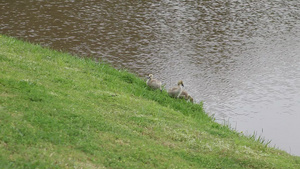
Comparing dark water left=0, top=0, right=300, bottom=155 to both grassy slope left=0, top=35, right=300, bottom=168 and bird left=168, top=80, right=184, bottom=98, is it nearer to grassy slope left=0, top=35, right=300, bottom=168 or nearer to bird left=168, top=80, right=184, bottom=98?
bird left=168, top=80, right=184, bottom=98

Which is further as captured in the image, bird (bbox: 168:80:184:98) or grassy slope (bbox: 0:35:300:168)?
bird (bbox: 168:80:184:98)

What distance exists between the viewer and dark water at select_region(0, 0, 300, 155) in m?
17.7

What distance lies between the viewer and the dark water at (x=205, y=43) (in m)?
17.7

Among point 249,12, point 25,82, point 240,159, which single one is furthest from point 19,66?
point 249,12

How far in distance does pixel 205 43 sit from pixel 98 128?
15.4 metres

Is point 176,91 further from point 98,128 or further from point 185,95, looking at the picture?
point 98,128

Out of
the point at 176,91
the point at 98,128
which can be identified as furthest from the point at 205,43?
the point at 98,128

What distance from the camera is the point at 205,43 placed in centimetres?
2480

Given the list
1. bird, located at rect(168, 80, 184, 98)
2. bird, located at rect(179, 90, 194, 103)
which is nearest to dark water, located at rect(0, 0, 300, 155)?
bird, located at rect(179, 90, 194, 103)

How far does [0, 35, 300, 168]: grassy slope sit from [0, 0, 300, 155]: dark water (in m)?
2.69

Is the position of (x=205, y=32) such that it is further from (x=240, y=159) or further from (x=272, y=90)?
(x=240, y=159)

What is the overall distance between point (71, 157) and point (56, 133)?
106 cm

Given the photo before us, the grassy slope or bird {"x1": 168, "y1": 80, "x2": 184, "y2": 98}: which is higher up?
the grassy slope

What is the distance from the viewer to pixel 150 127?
11.6 meters
